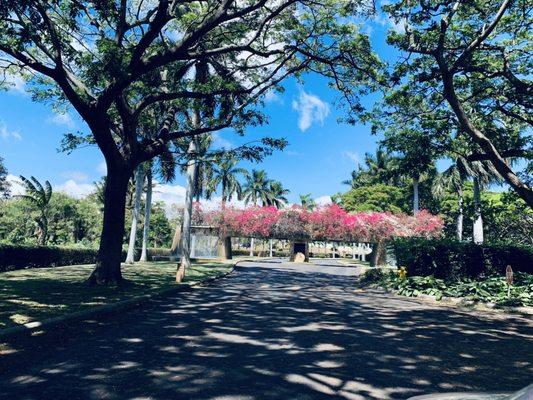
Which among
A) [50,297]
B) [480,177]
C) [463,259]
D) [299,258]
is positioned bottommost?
[299,258]

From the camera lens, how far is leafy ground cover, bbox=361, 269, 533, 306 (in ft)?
43.9

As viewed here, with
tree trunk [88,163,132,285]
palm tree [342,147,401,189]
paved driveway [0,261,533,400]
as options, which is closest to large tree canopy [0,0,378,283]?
tree trunk [88,163,132,285]

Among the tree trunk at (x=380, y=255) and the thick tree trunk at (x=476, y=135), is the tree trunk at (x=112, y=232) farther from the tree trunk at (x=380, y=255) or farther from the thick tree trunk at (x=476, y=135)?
the tree trunk at (x=380, y=255)

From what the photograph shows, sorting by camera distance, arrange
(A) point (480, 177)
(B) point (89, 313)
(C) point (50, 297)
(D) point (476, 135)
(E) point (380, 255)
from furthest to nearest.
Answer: (E) point (380, 255) < (A) point (480, 177) < (D) point (476, 135) < (C) point (50, 297) < (B) point (89, 313)

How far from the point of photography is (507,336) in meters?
8.61

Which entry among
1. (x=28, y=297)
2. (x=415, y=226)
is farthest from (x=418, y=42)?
(x=415, y=226)

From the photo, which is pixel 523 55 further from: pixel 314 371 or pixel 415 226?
pixel 415 226

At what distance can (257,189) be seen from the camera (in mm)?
81000

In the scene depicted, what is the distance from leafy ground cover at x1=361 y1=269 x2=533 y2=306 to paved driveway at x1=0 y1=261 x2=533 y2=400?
292 centimetres

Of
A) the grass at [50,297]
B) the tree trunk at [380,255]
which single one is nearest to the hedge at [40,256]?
the grass at [50,297]

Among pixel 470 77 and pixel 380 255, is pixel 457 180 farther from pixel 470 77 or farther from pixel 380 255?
pixel 470 77

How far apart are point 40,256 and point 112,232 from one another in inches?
491

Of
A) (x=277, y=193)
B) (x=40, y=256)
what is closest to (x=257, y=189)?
(x=277, y=193)

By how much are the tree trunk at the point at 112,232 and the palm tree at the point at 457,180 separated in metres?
28.2
